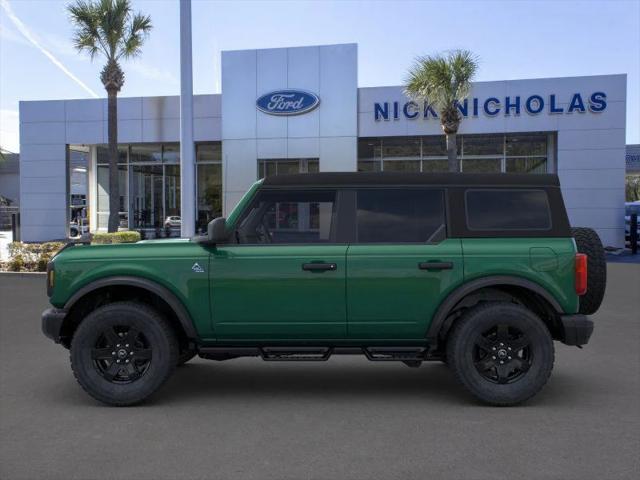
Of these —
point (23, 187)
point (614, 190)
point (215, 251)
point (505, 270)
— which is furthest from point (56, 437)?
point (23, 187)

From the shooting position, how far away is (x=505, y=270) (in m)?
5.03

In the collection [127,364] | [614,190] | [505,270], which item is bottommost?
[127,364]

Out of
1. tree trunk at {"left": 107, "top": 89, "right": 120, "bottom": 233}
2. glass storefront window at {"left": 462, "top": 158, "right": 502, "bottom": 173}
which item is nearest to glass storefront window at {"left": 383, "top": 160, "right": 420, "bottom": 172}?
glass storefront window at {"left": 462, "top": 158, "right": 502, "bottom": 173}

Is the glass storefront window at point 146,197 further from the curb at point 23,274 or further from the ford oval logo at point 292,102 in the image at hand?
the curb at point 23,274

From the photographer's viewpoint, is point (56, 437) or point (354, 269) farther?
point (354, 269)

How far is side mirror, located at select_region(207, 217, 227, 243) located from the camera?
496 cm

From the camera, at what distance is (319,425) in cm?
464

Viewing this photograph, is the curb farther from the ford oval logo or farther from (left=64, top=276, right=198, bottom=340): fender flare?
the ford oval logo

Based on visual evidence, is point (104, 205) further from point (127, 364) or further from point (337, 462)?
point (337, 462)

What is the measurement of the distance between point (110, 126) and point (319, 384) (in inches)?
746

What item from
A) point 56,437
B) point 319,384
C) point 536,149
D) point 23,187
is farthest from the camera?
point 23,187

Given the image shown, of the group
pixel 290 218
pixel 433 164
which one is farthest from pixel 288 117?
pixel 290 218

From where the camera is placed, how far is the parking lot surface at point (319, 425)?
3.83 metres

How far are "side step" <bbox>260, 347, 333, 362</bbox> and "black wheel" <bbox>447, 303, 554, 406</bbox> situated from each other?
103 centimetres
